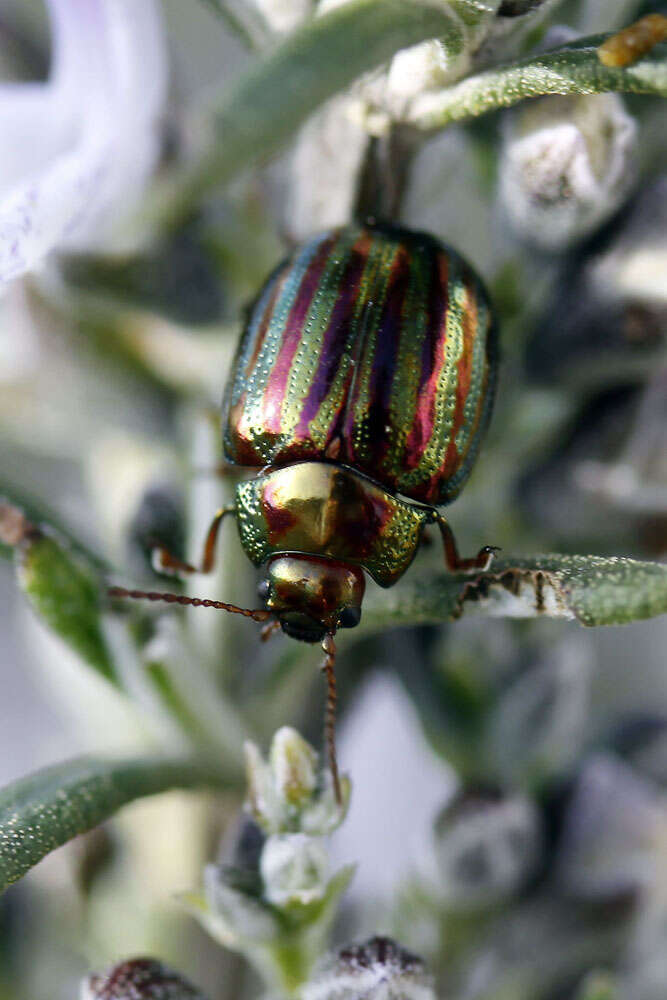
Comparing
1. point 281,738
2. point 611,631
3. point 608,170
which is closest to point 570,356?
point 608,170

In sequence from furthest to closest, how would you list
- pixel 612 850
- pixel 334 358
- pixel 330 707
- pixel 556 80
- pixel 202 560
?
1. pixel 612 850
2. pixel 202 560
3. pixel 330 707
4. pixel 334 358
5. pixel 556 80

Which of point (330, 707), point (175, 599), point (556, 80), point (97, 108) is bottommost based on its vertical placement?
point (330, 707)

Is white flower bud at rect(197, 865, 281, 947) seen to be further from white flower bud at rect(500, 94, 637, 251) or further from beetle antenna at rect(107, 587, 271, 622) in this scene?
white flower bud at rect(500, 94, 637, 251)

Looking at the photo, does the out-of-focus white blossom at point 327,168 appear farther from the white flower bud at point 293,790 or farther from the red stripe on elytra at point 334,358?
the white flower bud at point 293,790

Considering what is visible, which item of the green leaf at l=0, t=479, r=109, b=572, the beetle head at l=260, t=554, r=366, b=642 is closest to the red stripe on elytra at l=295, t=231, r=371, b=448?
the beetle head at l=260, t=554, r=366, b=642

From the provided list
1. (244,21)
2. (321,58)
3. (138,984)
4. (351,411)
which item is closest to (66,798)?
(138,984)

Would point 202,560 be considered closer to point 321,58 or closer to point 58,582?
point 58,582

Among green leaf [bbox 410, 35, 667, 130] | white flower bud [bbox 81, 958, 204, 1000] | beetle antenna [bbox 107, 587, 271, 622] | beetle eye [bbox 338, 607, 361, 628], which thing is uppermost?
green leaf [bbox 410, 35, 667, 130]
